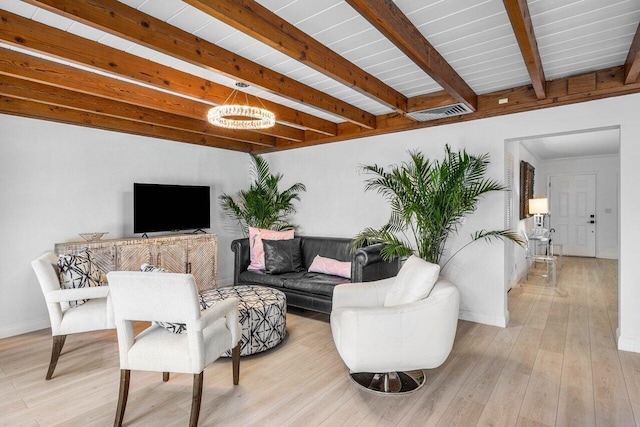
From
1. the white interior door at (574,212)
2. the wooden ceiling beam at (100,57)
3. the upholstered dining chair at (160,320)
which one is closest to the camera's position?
the upholstered dining chair at (160,320)

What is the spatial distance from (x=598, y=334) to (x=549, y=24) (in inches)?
116

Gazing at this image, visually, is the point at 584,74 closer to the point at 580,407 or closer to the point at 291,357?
the point at 580,407

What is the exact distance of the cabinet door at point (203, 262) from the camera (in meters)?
4.62

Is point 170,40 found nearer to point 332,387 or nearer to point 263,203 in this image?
point 332,387

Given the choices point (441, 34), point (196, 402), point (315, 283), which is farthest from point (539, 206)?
point (196, 402)

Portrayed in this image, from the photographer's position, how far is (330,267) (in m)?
4.25

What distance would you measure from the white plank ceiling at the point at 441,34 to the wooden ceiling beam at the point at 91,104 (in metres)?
1.28

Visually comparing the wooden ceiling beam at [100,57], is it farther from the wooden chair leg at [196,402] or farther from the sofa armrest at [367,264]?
the wooden chair leg at [196,402]

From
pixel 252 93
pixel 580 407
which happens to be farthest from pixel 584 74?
pixel 252 93

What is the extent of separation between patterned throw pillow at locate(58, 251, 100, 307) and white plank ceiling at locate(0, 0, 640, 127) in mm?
1766

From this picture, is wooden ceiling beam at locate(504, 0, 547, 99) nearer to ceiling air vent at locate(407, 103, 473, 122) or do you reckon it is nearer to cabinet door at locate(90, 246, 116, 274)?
ceiling air vent at locate(407, 103, 473, 122)

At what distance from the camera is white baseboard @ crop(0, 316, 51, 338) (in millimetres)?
3526

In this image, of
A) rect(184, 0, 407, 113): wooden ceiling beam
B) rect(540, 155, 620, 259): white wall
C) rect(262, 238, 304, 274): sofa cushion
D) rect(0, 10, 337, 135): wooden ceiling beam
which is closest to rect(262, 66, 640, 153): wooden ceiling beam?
rect(184, 0, 407, 113): wooden ceiling beam

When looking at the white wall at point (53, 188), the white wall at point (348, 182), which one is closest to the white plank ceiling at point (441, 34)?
the white wall at point (348, 182)
